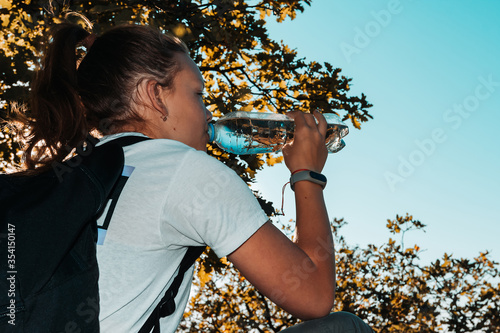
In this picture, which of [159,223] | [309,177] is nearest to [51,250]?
[159,223]

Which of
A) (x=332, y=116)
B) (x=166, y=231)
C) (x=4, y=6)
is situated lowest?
(x=166, y=231)

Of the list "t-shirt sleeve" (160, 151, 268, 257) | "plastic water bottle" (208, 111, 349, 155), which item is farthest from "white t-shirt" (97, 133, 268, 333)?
"plastic water bottle" (208, 111, 349, 155)

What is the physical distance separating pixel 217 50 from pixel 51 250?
16.0 feet

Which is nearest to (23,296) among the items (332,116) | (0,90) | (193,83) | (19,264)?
(19,264)

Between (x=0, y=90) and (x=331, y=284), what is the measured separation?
12.4ft

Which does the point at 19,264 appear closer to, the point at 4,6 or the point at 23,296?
the point at 23,296

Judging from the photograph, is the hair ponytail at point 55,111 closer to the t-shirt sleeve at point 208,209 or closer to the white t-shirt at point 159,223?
the white t-shirt at point 159,223

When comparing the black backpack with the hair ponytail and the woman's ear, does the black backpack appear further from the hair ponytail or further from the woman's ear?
the woman's ear

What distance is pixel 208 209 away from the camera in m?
1.29

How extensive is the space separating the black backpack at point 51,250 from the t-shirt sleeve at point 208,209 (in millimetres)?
178

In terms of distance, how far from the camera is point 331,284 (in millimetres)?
1475

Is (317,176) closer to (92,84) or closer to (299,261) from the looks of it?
(299,261)

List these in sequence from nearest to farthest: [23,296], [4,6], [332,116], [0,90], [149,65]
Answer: [23,296] → [149,65] → [332,116] → [0,90] → [4,6]

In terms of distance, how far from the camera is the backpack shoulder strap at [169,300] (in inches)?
53.8
